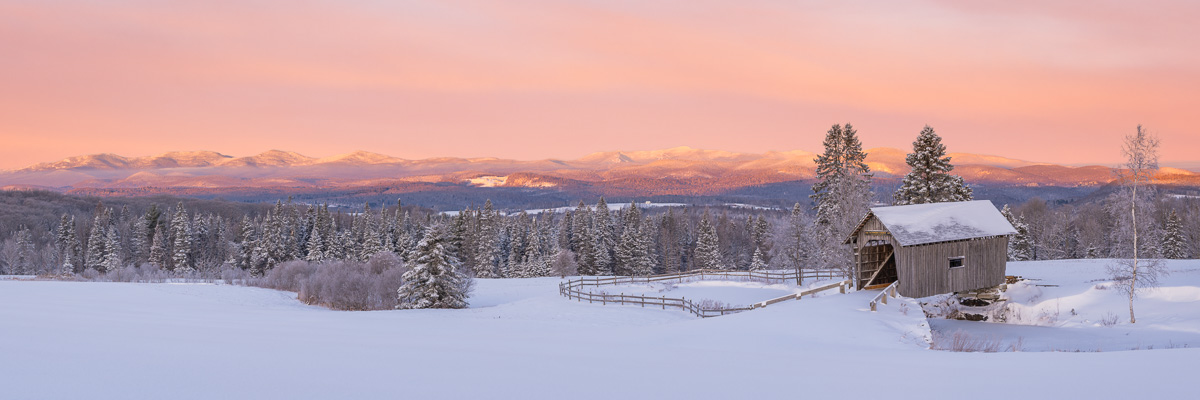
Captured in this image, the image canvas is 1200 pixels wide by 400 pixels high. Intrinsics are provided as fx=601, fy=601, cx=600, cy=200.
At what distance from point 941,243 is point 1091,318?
6.97 m

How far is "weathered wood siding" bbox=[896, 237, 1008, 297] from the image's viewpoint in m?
26.2

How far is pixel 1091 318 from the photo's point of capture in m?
26.2

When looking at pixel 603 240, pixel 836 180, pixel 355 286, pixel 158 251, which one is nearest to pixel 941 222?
pixel 836 180

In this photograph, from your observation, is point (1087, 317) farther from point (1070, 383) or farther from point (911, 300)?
point (1070, 383)

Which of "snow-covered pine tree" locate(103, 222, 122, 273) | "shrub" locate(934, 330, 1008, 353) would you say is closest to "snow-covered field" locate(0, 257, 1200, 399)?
"shrub" locate(934, 330, 1008, 353)

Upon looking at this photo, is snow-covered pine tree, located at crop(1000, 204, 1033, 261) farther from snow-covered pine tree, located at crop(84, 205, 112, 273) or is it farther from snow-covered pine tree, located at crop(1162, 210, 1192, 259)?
snow-covered pine tree, located at crop(84, 205, 112, 273)

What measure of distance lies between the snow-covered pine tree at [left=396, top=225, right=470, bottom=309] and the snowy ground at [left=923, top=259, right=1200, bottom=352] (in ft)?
84.1

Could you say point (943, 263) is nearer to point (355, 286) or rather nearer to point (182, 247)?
point (355, 286)

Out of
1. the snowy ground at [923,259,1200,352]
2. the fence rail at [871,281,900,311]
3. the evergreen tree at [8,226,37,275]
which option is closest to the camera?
the snowy ground at [923,259,1200,352]

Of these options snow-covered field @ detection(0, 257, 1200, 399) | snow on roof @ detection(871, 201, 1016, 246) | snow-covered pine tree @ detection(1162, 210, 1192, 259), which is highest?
snow on roof @ detection(871, 201, 1016, 246)

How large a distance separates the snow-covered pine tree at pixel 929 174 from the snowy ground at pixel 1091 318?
7517 mm

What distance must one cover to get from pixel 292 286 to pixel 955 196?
160 ft

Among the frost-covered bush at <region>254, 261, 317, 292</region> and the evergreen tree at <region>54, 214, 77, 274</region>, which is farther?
the evergreen tree at <region>54, 214, 77, 274</region>

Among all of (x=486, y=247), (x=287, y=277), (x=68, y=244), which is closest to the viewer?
(x=287, y=277)
